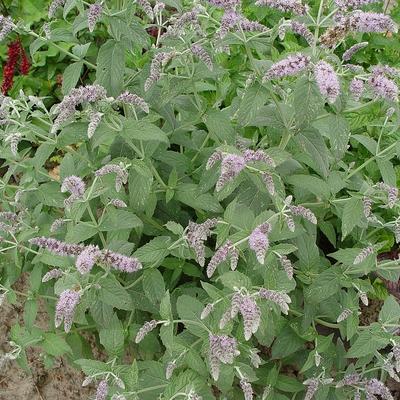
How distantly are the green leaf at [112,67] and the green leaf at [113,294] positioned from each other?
0.68m

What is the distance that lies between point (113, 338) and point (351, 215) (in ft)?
3.20

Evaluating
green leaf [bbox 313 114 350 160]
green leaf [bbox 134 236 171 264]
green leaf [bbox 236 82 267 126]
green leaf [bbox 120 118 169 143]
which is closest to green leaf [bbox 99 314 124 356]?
green leaf [bbox 134 236 171 264]

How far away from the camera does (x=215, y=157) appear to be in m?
1.98

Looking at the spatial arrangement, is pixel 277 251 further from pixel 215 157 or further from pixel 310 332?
pixel 310 332

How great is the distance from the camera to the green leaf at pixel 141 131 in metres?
2.14

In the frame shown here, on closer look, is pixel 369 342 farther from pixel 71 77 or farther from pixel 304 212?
pixel 71 77

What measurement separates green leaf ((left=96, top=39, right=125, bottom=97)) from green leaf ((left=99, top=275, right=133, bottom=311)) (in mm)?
681

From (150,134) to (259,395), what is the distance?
48.7 inches

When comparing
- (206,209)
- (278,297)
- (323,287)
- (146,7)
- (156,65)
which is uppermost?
(146,7)

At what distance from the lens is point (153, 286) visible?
7.79 feet

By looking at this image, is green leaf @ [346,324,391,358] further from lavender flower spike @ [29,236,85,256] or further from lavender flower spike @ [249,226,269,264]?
lavender flower spike @ [29,236,85,256]

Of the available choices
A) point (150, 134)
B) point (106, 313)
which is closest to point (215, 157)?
point (150, 134)

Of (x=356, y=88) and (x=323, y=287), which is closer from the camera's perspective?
(x=356, y=88)

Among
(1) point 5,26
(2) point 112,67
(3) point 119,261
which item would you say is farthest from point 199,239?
(1) point 5,26
